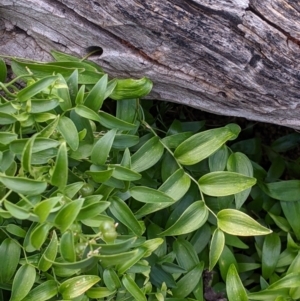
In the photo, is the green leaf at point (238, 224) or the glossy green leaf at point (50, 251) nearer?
the glossy green leaf at point (50, 251)

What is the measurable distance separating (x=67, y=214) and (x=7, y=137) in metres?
0.20

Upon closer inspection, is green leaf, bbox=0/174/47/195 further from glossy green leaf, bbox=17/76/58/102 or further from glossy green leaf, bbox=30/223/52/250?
glossy green leaf, bbox=17/76/58/102

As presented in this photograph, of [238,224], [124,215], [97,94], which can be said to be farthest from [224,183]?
[97,94]

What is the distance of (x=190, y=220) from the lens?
1.06m

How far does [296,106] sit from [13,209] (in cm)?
64

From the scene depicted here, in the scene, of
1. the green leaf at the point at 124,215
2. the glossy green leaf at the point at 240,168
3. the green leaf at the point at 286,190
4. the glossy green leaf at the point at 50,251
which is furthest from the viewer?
the green leaf at the point at 286,190

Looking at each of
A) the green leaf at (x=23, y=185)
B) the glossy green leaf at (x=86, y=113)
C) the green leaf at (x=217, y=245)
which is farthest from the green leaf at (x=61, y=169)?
the green leaf at (x=217, y=245)

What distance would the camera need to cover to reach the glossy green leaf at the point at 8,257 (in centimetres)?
97

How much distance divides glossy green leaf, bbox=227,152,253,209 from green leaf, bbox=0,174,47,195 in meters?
0.48

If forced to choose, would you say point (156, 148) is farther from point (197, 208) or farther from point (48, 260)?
point (48, 260)

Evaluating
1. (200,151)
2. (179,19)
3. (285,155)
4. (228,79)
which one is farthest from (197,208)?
(285,155)

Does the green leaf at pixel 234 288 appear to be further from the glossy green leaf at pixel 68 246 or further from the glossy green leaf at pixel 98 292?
the glossy green leaf at pixel 68 246

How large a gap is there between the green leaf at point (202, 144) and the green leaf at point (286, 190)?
250 millimetres

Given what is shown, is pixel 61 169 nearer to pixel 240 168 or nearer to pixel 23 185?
pixel 23 185
